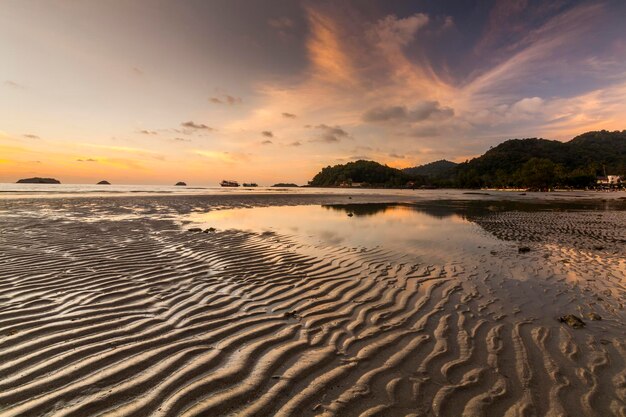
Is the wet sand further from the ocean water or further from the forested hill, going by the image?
the forested hill

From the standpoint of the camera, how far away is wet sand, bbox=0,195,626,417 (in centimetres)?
350

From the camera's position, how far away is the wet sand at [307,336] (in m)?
3.50

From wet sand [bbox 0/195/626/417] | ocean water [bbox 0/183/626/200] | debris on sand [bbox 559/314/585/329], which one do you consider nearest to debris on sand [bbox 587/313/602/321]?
wet sand [bbox 0/195/626/417]

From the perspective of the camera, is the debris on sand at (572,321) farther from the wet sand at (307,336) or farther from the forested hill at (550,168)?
the forested hill at (550,168)

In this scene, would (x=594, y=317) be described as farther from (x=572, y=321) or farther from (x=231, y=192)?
(x=231, y=192)

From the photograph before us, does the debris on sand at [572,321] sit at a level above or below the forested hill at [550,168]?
below

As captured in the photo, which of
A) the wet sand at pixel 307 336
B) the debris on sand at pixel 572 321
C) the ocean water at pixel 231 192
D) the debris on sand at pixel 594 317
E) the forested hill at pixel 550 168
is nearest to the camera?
the wet sand at pixel 307 336

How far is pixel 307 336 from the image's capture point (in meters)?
5.14

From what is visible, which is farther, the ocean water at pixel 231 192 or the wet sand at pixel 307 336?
the ocean water at pixel 231 192

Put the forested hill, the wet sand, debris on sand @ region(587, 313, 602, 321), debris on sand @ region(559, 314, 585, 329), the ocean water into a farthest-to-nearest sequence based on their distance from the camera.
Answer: the forested hill → the ocean water → debris on sand @ region(587, 313, 602, 321) → debris on sand @ region(559, 314, 585, 329) → the wet sand

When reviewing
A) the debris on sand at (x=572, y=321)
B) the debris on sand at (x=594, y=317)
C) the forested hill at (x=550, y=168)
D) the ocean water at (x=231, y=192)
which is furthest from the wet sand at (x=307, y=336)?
the forested hill at (x=550, y=168)

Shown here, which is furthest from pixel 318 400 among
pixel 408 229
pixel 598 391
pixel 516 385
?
pixel 408 229

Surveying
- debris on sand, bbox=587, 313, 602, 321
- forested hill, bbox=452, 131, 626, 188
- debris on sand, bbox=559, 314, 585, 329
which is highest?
forested hill, bbox=452, 131, 626, 188

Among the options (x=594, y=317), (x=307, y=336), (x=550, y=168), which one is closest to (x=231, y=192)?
(x=307, y=336)
